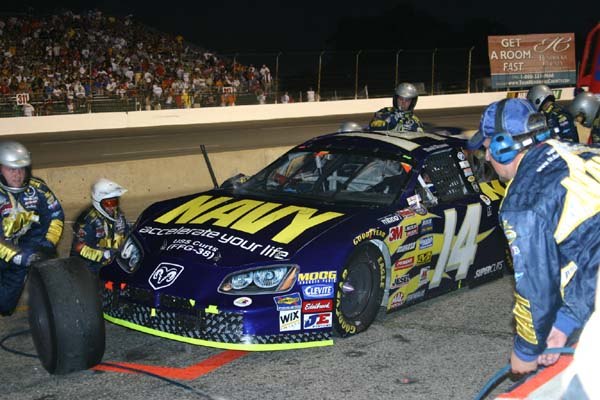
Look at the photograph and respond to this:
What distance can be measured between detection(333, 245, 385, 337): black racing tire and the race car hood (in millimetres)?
325

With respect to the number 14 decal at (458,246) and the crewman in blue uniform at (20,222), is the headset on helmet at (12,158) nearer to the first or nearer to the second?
the crewman in blue uniform at (20,222)

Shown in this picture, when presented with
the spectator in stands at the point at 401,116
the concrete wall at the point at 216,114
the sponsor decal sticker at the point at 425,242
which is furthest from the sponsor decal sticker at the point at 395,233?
the concrete wall at the point at 216,114

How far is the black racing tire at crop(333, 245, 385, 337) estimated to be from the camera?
557 centimetres

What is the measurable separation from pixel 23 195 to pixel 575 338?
15.8 ft

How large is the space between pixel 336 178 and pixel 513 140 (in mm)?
3547

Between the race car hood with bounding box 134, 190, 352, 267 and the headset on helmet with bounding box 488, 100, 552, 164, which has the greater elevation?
the headset on helmet with bounding box 488, 100, 552, 164

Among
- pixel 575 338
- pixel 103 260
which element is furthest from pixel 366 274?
pixel 575 338

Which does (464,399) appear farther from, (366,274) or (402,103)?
(402,103)

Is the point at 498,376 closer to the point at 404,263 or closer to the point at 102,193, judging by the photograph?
the point at 404,263

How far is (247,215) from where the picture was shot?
19.9ft

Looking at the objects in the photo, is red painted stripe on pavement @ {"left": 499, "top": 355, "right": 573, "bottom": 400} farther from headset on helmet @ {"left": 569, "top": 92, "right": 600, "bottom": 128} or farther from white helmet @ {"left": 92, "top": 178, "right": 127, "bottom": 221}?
headset on helmet @ {"left": 569, "top": 92, "right": 600, "bottom": 128}

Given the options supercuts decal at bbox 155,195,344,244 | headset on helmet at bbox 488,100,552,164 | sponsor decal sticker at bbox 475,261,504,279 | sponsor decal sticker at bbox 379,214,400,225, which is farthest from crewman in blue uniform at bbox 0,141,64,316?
headset on helmet at bbox 488,100,552,164

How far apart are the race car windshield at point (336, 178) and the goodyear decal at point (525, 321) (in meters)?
3.34

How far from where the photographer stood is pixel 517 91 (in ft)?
113
